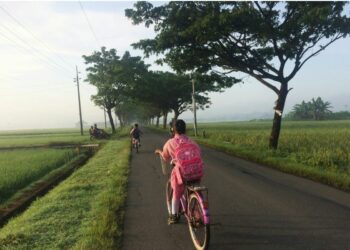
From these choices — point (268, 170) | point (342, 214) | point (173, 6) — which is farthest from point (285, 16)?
point (342, 214)

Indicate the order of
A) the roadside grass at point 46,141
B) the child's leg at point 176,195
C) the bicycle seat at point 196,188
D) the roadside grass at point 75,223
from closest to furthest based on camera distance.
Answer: the bicycle seat at point 196,188
the roadside grass at point 75,223
the child's leg at point 176,195
the roadside grass at point 46,141

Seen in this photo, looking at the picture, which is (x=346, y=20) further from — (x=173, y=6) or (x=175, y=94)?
(x=175, y=94)

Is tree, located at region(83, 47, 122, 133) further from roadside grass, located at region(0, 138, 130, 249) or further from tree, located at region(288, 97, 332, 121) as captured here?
tree, located at region(288, 97, 332, 121)

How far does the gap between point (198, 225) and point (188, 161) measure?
3.23ft

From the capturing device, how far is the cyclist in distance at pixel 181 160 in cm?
636

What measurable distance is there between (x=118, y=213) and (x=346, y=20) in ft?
48.8

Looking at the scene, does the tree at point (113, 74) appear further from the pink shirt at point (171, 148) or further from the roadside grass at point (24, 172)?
the pink shirt at point (171, 148)

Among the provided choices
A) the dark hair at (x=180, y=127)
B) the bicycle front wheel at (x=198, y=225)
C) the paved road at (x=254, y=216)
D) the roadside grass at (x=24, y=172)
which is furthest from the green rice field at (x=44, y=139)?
the bicycle front wheel at (x=198, y=225)

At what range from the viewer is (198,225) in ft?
19.8

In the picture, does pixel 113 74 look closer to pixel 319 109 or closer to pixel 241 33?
pixel 241 33

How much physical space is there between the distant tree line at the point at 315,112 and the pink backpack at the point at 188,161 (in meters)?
142

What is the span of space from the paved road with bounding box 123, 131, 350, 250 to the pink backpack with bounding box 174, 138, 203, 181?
87 centimetres

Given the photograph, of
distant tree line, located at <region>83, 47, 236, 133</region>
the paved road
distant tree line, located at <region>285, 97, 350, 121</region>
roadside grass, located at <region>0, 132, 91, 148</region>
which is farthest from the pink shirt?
distant tree line, located at <region>285, 97, 350, 121</region>

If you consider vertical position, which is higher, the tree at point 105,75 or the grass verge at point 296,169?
the tree at point 105,75
